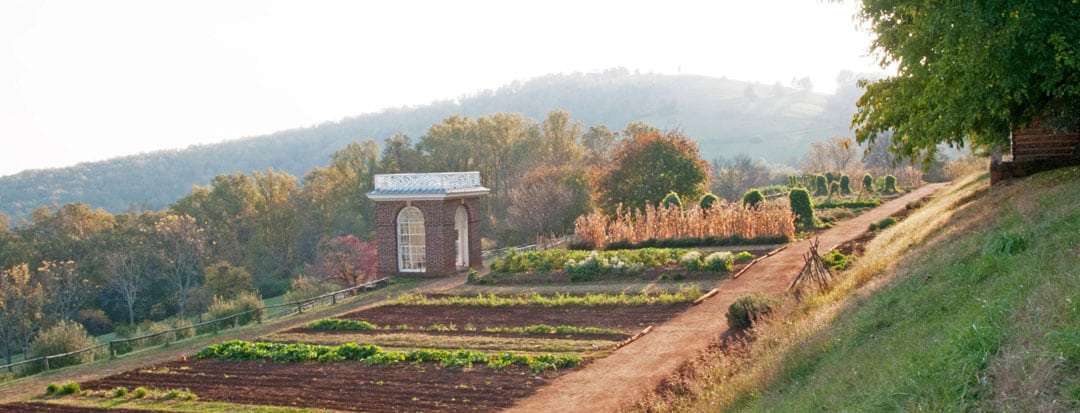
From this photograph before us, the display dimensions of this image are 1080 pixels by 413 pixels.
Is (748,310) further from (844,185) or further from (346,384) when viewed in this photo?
(844,185)

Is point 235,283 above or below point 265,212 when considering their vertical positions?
below

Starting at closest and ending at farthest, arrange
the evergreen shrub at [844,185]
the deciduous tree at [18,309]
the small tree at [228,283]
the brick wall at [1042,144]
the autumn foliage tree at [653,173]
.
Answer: the brick wall at [1042,144], the autumn foliage tree at [653,173], the deciduous tree at [18,309], the small tree at [228,283], the evergreen shrub at [844,185]

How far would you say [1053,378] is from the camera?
188 inches

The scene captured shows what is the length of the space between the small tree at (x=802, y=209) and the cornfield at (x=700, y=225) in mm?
923

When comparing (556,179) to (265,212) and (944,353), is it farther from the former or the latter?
(944,353)

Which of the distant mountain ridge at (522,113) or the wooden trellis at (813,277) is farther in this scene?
the distant mountain ridge at (522,113)

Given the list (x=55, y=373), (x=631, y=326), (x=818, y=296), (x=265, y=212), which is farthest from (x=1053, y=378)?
(x=265, y=212)

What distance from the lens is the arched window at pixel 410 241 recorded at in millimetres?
25469

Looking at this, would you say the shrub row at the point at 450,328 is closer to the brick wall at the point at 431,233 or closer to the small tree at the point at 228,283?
the brick wall at the point at 431,233

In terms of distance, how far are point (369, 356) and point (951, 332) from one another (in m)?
9.70

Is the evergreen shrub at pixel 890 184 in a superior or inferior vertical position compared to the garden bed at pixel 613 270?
superior

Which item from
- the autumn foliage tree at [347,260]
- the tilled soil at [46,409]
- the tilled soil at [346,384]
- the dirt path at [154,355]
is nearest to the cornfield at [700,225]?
the dirt path at [154,355]

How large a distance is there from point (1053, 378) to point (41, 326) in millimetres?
42011

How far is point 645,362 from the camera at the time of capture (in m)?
11.6
